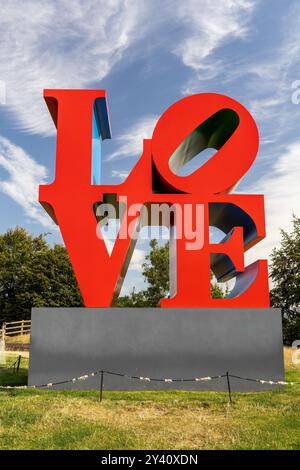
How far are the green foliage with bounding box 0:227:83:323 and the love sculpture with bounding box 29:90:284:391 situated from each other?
2906 centimetres

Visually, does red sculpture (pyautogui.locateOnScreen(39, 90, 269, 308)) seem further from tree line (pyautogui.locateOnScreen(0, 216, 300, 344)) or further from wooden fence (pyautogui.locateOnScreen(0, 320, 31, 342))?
tree line (pyautogui.locateOnScreen(0, 216, 300, 344))

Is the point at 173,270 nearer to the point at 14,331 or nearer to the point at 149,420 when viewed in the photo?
the point at 149,420

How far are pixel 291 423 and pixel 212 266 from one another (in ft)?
20.3

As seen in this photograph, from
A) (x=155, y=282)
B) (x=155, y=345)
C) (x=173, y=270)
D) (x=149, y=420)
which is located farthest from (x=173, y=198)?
(x=155, y=282)

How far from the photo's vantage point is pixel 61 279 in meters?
41.3

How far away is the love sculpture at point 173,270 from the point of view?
37.5ft

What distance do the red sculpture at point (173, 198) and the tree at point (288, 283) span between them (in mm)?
23236

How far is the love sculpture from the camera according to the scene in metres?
11.4

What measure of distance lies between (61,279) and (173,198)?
1221 inches

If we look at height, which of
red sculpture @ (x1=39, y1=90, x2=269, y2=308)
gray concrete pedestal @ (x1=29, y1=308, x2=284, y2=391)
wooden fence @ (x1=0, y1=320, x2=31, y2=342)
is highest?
red sculpture @ (x1=39, y1=90, x2=269, y2=308)

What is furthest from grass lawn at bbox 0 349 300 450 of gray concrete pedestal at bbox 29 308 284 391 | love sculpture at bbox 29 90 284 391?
love sculpture at bbox 29 90 284 391

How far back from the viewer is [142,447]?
6473mm

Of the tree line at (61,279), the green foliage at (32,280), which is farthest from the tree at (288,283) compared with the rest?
the green foliage at (32,280)

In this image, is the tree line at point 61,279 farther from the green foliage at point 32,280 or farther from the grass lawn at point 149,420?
the grass lawn at point 149,420
